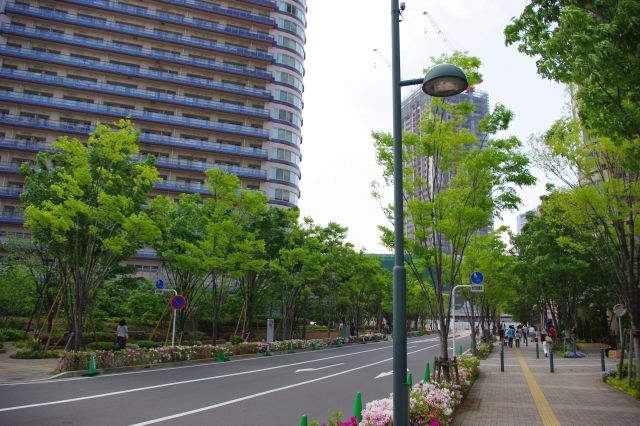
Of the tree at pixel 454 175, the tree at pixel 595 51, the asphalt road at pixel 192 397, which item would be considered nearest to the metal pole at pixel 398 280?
the tree at pixel 595 51

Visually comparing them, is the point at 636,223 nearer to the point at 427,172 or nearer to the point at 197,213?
the point at 427,172

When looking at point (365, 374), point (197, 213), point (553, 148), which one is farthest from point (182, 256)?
point (553, 148)

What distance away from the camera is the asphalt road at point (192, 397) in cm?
907

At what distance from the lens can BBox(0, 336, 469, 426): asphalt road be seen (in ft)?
29.8

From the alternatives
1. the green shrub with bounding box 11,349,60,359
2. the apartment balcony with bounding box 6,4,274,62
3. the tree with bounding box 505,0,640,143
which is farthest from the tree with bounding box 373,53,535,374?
the apartment balcony with bounding box 6,4,274,62

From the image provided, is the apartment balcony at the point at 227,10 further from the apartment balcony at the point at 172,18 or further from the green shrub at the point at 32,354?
→ the green shrub at the point at 32,354

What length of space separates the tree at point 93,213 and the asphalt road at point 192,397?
204 inches

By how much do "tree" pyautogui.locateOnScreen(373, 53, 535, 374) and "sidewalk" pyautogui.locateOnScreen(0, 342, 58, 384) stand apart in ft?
39.8

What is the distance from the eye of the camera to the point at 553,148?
46.4 feet

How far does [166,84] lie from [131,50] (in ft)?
19.1

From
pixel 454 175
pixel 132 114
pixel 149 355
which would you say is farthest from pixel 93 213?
pixel 132 114

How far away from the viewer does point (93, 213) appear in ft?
59.7

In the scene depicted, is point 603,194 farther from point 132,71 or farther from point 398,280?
point 132,71

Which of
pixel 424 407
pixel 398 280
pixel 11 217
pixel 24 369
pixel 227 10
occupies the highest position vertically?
pixel 227 10
